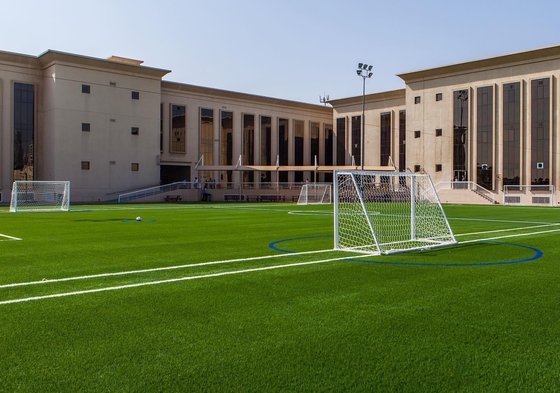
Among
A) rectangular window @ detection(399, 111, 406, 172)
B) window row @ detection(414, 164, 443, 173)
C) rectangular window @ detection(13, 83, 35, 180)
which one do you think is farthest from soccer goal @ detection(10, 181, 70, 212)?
rectangular window @ detection(399, 111, 406, 172)

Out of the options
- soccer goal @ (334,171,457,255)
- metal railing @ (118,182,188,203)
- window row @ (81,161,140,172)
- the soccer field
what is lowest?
the soccer field

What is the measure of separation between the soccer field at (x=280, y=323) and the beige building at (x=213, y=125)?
44484 mm

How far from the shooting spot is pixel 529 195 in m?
49.9

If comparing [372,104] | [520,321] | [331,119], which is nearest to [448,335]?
[520,321]

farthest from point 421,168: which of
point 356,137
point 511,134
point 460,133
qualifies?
point 356,137

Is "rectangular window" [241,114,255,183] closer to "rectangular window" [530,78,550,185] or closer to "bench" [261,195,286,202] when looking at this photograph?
"bench" [261,195,286,202]

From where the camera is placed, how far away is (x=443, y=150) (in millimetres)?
57562

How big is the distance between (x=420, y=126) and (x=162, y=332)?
58.3 m

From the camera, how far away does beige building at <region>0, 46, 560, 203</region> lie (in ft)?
163

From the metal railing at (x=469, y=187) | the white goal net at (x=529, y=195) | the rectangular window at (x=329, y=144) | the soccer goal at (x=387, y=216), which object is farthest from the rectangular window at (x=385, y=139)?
the soccer goal at (x=387, y=216)

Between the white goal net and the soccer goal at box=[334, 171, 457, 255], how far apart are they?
33066mm

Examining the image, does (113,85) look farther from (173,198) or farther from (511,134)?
(511,134)

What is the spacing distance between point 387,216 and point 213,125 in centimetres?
4435

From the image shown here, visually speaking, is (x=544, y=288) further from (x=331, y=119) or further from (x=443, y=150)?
(x=331, y=119)
